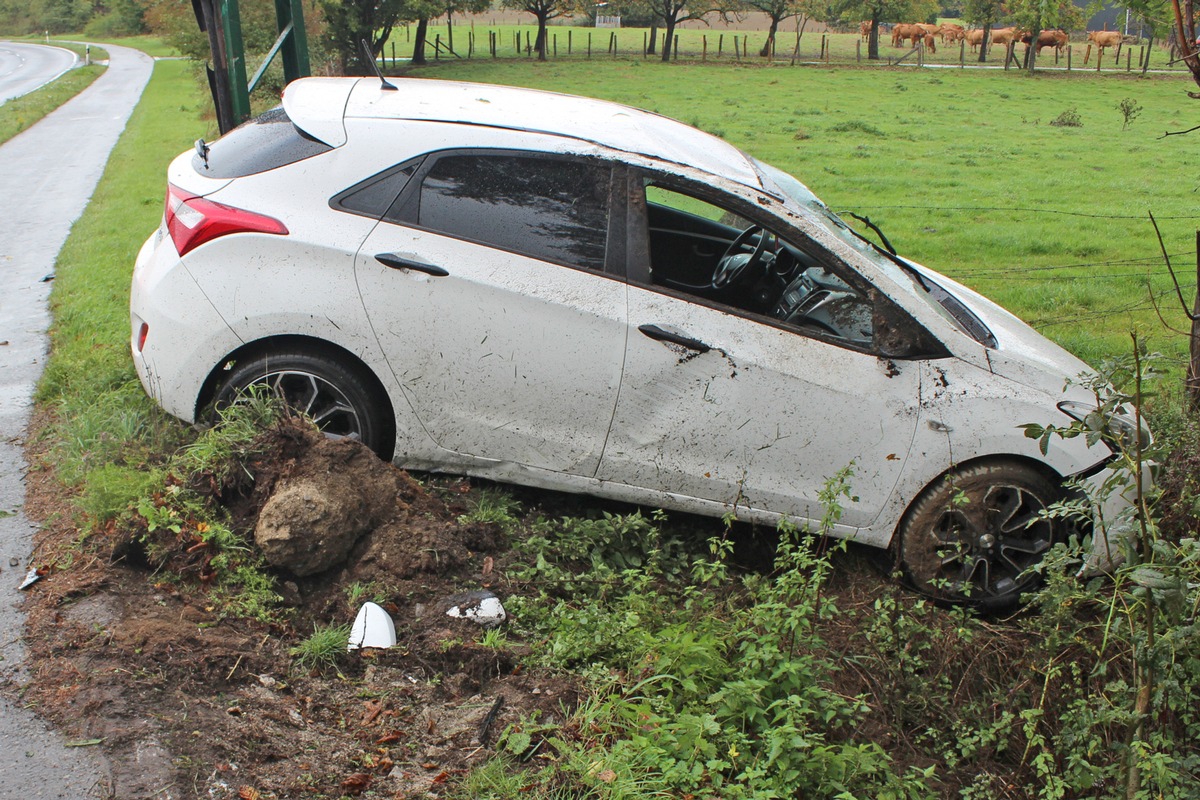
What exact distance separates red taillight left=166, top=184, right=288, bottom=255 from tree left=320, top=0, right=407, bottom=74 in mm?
30630

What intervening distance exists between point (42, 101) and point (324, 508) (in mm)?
31538

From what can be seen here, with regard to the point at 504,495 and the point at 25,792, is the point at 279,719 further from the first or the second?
the point at 504,495

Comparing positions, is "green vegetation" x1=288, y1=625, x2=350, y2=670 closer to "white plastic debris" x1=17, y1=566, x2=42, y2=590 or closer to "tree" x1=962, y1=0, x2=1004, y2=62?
"white plastic debris" x1=17, y1=566, x2=42, y2=590

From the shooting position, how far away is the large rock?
437 centimetres

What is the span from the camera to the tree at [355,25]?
1340 inches

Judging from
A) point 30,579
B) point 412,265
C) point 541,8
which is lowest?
point 30,579

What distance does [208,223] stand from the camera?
494 centimetres

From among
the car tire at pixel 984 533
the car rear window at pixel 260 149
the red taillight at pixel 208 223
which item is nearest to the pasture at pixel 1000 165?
the car tire at pixel 984 533

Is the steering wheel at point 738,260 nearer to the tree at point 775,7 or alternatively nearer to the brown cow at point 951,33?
the tree at point 775,7

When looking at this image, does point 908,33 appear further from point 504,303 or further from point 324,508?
point 324,508

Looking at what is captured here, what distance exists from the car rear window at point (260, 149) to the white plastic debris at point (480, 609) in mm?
2237

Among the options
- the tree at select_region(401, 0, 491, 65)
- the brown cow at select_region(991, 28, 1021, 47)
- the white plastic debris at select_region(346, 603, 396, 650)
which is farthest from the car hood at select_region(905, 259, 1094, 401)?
the brown cow at select_region(991, 28, 1021, 47)

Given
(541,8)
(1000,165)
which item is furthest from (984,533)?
(541,8)

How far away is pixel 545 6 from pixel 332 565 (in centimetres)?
5259
